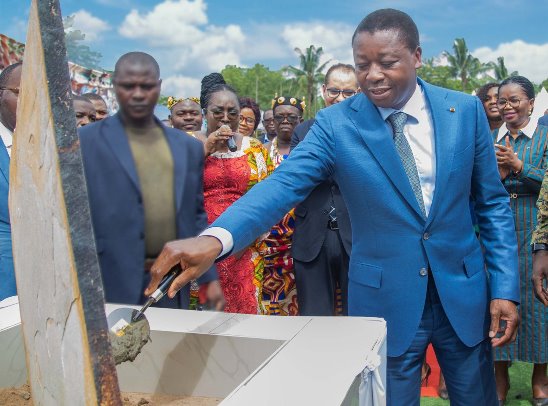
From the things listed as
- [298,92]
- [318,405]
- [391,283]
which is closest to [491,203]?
[391,283]

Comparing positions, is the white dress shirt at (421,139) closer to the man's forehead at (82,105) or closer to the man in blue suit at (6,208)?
the man in blue suit at (6,208)

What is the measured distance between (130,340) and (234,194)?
2233 mm

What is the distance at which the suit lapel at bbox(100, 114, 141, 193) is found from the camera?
55.2 inches

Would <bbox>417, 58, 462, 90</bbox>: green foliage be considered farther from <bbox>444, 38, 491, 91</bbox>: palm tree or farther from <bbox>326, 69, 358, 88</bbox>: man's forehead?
<bbox>326, 69, 358, 88</bbox>: man's forehead

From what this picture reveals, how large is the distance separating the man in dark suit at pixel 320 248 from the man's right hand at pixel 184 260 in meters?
2.02

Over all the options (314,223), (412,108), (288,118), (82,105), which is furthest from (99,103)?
(412,108)

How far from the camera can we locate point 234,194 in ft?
11.7

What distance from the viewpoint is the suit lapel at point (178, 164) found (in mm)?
1473

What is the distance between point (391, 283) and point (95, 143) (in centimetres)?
116

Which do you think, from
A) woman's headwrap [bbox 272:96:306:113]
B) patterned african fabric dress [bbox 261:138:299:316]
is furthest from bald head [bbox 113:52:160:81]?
woman's headwrap [bbox 272:96:306:113]

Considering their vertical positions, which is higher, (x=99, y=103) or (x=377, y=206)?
(x=99, y=103)

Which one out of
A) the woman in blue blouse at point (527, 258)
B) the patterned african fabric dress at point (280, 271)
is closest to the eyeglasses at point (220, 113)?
the patterned african fabric dress at point (280, 271)

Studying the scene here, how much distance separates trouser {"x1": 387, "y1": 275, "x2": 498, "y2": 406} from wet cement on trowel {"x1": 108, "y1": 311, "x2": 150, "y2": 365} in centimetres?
107

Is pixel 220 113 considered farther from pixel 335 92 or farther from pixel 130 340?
pixel 130 340
